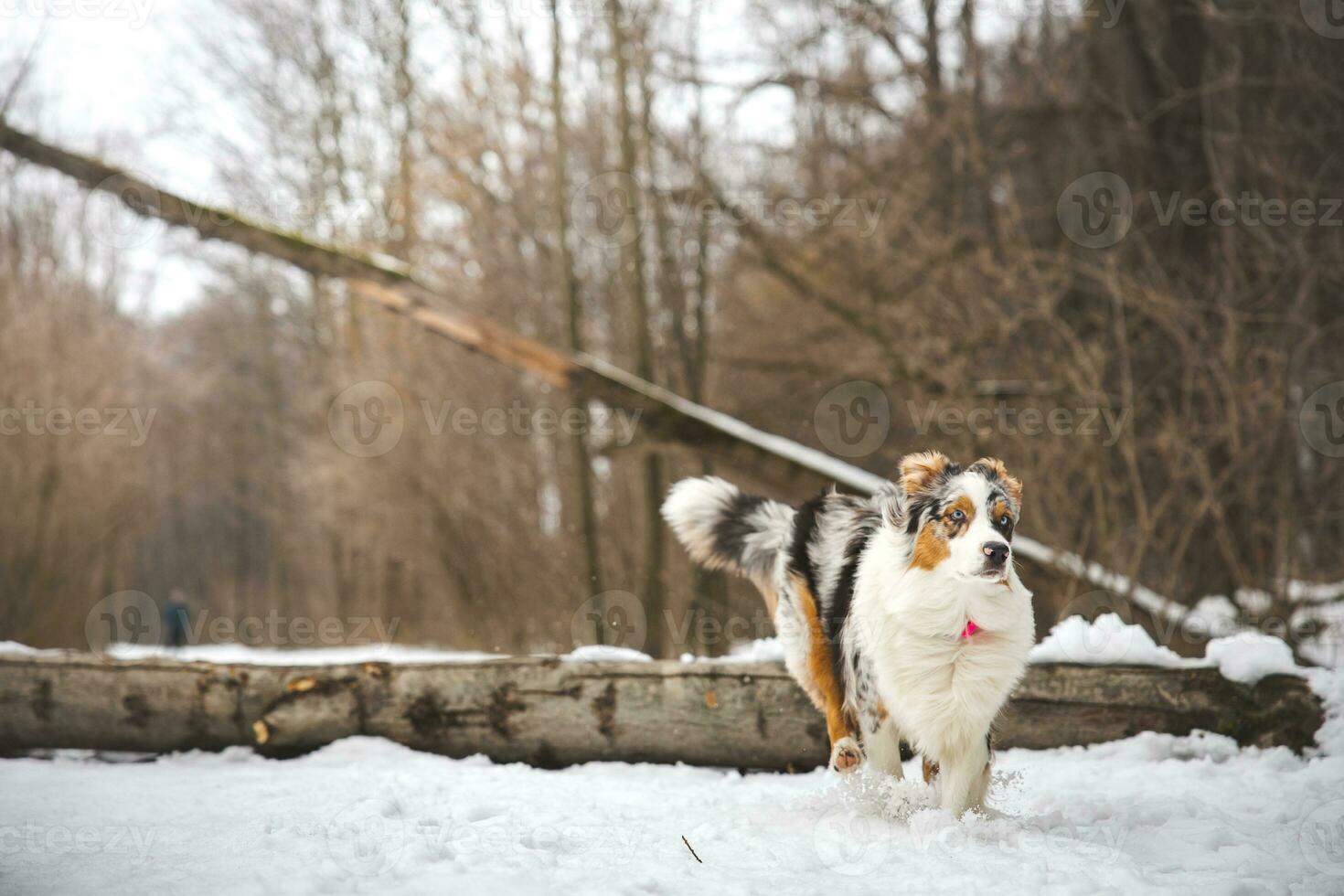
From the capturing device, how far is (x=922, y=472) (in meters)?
3.90

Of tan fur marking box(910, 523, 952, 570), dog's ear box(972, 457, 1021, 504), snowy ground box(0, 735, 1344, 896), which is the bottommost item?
snowy ground box(0, 735, 1344, 896)

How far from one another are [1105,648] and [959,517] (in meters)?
1.90

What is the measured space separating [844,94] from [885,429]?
4.39 m

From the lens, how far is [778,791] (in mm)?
4551

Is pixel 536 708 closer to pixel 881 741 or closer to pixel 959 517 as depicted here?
pixel 881 741

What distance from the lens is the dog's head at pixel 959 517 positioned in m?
3.52

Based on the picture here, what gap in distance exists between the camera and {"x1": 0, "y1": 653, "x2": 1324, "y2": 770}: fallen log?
192 inches

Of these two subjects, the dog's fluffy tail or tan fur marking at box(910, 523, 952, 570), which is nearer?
tan fur marking at box(910, 523, 952, 570)

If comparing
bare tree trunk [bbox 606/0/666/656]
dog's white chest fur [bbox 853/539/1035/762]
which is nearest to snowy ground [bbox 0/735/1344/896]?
dog's white chest fur [bbox 853/539/1035/762]

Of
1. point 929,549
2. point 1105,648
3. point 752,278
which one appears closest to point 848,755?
point 929,549

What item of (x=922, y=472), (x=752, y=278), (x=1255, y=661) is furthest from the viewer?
(x=752, y=278)

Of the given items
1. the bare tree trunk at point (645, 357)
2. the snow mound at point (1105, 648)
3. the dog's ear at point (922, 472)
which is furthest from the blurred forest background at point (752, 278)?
the dog's ear at point (922, 472)

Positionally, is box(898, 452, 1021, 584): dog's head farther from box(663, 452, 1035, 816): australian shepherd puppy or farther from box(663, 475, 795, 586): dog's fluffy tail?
box(663, 475, 795, 586): dog's fluffy tail

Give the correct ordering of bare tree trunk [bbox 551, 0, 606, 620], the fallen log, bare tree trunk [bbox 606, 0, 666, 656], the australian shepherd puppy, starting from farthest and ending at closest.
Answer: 1. bare tree trunk [bbox 551, 0, 606, 620]
2. bare tree trunk [bbox 606, 0, 666, 656]
3. the fallen log
4. the australian shepherd puppy
